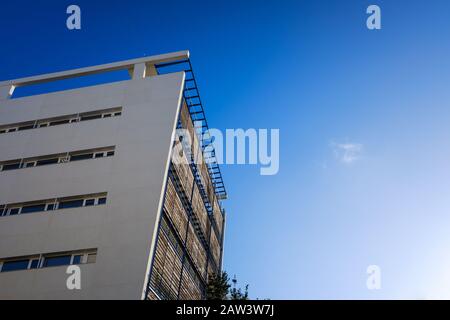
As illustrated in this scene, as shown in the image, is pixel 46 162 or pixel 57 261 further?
pixel 46 162

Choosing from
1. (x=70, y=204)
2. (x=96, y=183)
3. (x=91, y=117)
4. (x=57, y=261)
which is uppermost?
(x=91, y=117)

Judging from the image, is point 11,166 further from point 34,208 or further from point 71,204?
point 71,204

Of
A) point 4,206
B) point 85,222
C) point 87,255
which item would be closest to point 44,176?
point 4,206

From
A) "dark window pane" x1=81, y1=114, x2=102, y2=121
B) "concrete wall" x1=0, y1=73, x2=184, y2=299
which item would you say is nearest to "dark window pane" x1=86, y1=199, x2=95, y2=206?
"concrete wall" x1=0, y1=73, x2=184, y2=299

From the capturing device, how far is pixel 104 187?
2358 centimetres

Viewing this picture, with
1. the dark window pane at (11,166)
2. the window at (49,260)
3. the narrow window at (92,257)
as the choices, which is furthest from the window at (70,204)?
the dark window pane at (11,166)

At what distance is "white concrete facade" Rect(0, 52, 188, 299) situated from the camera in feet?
68.1

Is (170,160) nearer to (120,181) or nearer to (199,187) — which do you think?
(120,181)

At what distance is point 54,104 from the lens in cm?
2869

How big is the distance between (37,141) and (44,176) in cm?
314

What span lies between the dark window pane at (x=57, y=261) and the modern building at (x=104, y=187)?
5cm

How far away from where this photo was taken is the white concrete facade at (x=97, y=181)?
68.1 feet

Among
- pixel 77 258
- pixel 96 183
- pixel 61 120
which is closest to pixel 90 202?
pixel 96 183

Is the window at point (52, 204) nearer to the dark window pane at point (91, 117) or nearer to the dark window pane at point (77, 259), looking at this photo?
the dark window pane at point (77, 259)
